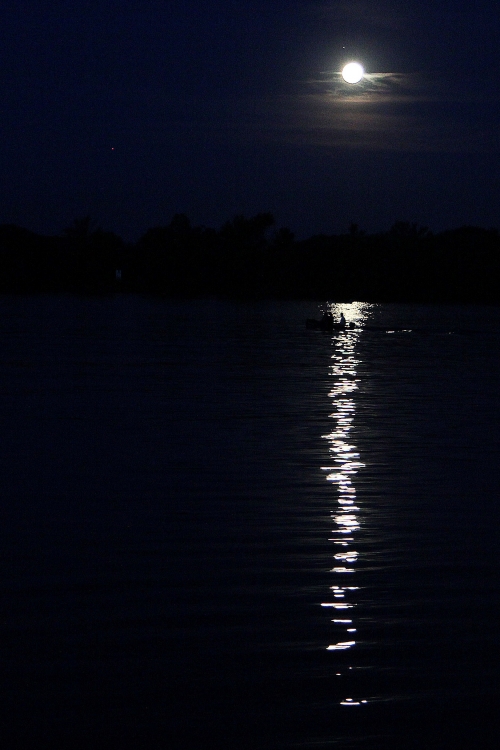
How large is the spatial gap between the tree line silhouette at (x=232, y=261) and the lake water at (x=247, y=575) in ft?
459

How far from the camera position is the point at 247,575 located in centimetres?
936

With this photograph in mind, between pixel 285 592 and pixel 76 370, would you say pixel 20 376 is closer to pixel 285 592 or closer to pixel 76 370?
pixel 76 370

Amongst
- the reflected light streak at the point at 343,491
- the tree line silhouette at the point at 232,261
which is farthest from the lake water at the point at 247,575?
the tree line silhouette at the point at 232,261

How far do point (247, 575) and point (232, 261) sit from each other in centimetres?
16481

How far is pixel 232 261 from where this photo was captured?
173000mm

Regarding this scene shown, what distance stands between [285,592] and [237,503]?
3577mm

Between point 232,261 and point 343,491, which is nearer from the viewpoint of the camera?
point 343,491

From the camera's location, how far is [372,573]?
9492 mm

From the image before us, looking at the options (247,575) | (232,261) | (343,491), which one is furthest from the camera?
(232,261)

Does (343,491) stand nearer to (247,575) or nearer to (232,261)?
(247,575)

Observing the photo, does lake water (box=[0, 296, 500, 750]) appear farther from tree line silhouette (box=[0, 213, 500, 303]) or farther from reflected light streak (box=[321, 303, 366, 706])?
tree line silhouette (box=[0, 213, 500, 303])

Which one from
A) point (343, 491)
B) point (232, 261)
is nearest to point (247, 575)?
point (343, 491)

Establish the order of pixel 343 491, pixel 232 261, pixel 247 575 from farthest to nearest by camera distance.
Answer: pixel 232 261 → pixel 343 491 → pixel 247 575

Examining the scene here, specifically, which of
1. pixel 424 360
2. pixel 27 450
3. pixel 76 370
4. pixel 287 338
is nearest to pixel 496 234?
pixel 287 338
